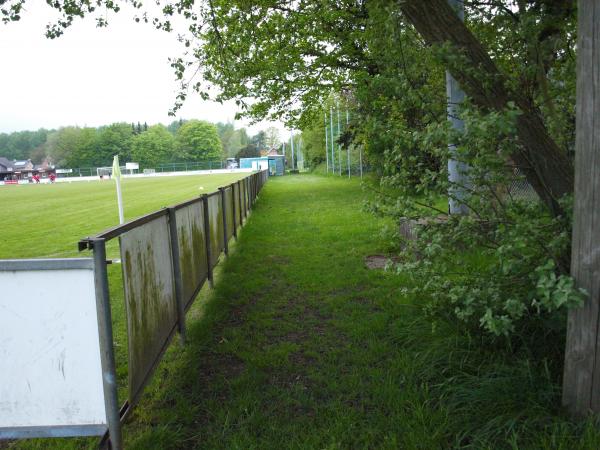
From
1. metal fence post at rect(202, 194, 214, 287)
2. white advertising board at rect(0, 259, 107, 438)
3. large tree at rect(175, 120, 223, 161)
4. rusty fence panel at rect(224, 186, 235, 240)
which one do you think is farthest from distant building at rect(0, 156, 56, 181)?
white advertising board at rect(0, 259, 107, 438)

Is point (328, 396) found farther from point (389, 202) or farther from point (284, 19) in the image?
point (284, 19)

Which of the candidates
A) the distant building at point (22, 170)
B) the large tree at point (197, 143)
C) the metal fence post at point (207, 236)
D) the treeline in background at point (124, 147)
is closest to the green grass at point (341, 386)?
the metal fence post at point (207, 236)

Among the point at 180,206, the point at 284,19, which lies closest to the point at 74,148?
the point at 284,19

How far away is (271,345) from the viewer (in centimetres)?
427

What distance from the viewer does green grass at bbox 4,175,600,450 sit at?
107 inches

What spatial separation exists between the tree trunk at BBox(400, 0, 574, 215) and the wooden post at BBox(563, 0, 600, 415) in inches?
23.6

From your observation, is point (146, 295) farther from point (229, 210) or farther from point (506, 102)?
point (229, 210)

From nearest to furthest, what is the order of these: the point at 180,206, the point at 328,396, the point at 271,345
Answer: the point at 328,396, the point at 271,345, the point at 180,206

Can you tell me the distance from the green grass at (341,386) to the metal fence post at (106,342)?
1.24 feet

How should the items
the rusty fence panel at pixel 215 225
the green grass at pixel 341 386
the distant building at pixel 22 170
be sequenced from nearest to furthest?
the green grass at pixel 341 386 → the rusty fence panel at pixel 215 225 → the distant building at pixel 22 170

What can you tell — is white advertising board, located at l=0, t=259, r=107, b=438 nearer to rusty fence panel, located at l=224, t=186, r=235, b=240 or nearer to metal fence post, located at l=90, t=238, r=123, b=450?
metal fence post, located at l=90, t=238, r=123, b=450

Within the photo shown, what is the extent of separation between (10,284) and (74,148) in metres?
115

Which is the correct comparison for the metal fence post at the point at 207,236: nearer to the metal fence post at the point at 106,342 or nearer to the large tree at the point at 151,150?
the metal fence post at the point at 106,342

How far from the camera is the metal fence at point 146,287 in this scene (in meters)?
2.43
